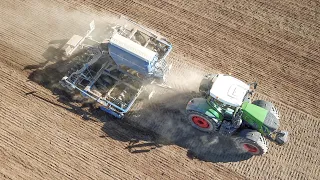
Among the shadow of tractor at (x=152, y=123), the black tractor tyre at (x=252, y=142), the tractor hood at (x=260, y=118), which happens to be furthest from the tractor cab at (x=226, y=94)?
the shadow of tractor at (x=152, y=123)

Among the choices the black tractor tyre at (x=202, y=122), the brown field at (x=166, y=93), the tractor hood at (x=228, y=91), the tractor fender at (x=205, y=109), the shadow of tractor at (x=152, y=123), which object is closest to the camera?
the tractor hood at (x=228, y=91)

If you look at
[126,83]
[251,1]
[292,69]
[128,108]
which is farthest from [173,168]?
[251,1]

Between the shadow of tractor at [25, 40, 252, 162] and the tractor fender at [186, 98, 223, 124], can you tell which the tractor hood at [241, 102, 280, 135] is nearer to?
the tractor fender at [186, 98, 223, 124]

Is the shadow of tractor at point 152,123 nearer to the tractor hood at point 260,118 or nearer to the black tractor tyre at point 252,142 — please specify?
the black tractor tyre at point 252,142

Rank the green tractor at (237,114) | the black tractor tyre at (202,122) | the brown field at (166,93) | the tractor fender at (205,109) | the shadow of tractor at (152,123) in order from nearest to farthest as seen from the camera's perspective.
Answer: the green tractor at (237,114) < the tractor fender at (205,109) < the black tractor tyre at (202,122) < the brown field at (166,93) < the shadow of tractor at (152,123)

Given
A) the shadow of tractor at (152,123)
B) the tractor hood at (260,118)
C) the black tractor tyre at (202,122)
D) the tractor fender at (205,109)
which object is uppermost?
the tractor hood at (260,118)

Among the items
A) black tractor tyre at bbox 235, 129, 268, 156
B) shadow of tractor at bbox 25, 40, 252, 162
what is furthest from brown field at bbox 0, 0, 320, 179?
black tractor tyre at bbox 235, 129, 268, 156

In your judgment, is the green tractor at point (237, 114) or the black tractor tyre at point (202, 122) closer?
the green tractor at point (237, 114)
